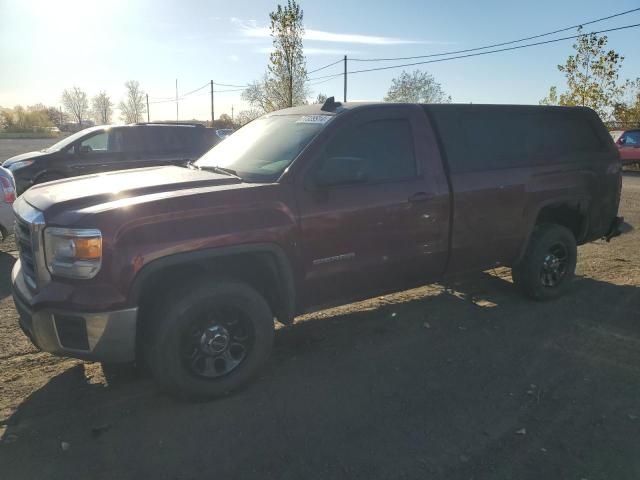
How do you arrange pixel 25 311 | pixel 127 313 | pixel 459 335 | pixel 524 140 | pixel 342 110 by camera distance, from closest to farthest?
1. pixel 127 313
2. pixel 25 311
3. pixel 342 110
4. pixel 459 335
5. pixel 524 140

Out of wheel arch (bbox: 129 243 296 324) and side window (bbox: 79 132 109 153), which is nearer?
wheel arch (bbox: 129 243 296 324)

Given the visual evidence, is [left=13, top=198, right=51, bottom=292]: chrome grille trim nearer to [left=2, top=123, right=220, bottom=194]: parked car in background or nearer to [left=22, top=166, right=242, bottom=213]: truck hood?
[left=22, top=166, right=242, bottom=213]: truck hood

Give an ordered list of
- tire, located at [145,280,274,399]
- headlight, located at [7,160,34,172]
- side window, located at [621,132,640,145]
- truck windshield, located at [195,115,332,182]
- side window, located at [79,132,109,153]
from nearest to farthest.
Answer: tire, located at [145,280,274,399]
truck windshield, located at [195,115,332,182]
headlight, located at [7,160,34,172]
side window, located at [79,132,109,153]
side window, located at [621,132,640,145]

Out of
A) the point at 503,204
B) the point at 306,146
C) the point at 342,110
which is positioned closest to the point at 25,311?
the point at 306,146

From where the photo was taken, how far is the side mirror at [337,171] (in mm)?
3568

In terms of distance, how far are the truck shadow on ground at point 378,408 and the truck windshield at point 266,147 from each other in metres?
1.51

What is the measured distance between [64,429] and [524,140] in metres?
4.62

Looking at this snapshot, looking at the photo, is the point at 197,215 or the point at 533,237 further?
the point at 533,237

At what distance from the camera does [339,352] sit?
4.12 m

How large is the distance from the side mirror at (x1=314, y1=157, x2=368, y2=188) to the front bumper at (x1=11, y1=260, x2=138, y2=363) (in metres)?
1.52

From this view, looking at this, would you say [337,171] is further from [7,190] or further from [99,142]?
[99,142]

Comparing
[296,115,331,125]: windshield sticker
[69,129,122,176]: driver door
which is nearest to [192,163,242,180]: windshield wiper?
[296,115,331,125]: windshield sticker

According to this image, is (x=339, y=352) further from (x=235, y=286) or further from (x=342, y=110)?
(x=342, y=110)

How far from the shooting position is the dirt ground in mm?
2742
